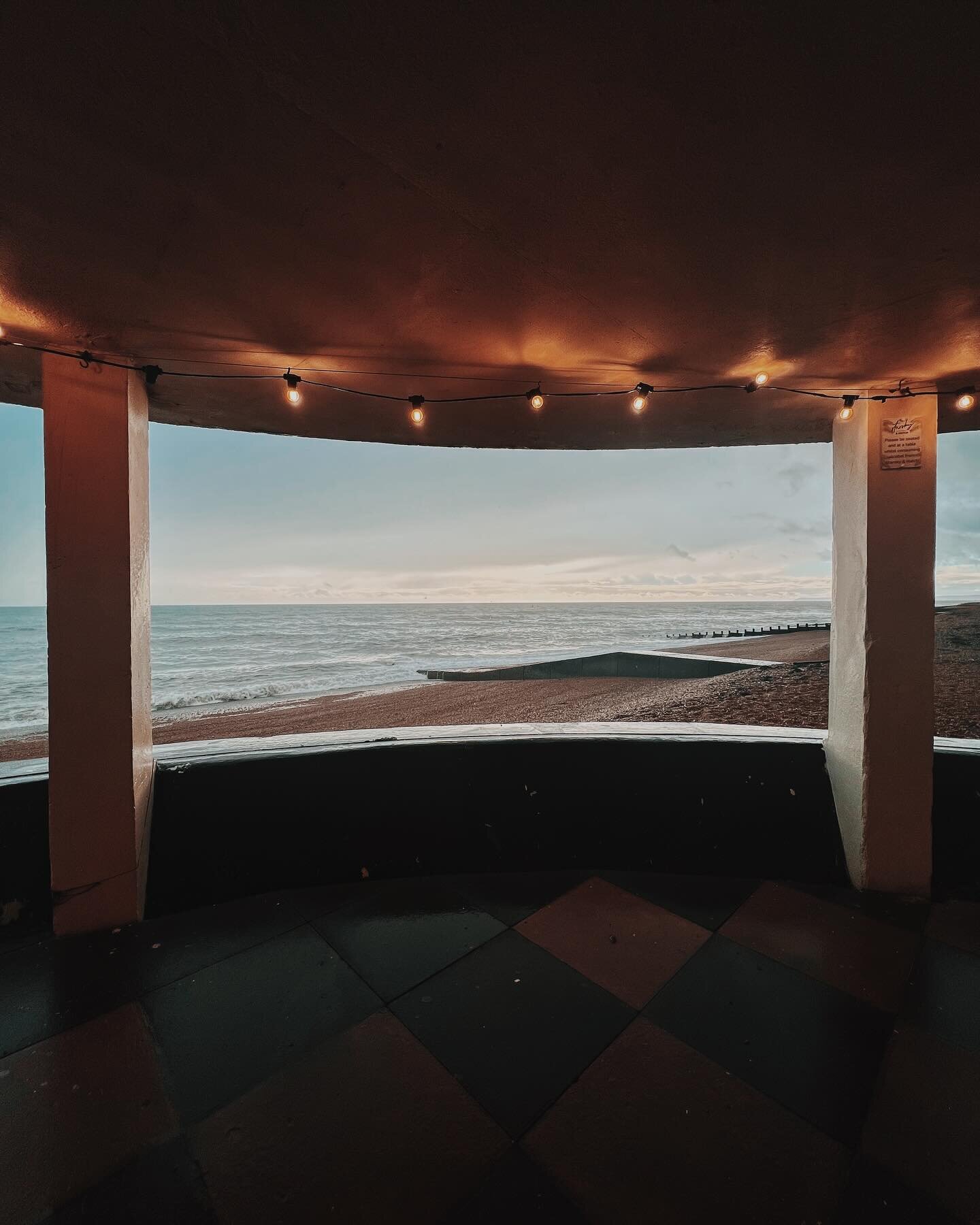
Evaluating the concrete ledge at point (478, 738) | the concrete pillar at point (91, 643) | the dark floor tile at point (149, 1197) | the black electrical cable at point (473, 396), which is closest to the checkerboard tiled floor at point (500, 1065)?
the dark floor tile at point (149, 1197)

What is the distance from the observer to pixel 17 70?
3.26 feet

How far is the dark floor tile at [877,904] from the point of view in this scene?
2.26 metres

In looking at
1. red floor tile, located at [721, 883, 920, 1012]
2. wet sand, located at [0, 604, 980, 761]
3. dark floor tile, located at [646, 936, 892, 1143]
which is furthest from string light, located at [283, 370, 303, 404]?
wet sand, located at [0, 604, 980, 761]

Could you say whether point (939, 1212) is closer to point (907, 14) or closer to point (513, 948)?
point (513, 948)

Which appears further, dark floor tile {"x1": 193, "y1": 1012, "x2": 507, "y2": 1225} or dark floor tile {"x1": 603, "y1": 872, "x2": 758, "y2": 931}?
dark floor tile {"x1": 603, "y1": 872, "x2": 758, "y2": 931}

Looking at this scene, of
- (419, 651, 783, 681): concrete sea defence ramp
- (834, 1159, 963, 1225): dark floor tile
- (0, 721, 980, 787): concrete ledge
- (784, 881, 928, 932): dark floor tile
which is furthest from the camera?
(419, 651, 783, 681): concrete sea defence ramp

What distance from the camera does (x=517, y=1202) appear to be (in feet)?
3.90

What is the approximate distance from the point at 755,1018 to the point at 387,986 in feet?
4.60

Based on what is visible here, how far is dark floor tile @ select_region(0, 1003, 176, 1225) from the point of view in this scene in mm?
1236

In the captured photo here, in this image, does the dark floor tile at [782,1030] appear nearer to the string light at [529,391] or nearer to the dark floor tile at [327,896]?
the dark floor tile at [327,896]

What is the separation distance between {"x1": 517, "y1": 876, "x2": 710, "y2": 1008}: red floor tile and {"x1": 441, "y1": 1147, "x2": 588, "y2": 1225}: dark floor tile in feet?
2.31

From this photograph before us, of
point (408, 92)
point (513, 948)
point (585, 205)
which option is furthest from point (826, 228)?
point (513, 948)

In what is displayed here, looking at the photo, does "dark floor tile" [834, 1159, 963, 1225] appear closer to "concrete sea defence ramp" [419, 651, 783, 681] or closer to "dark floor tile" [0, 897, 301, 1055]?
"dark floor tile" [0, 897, 301, 1055]

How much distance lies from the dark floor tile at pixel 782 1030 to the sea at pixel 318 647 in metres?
10.6
